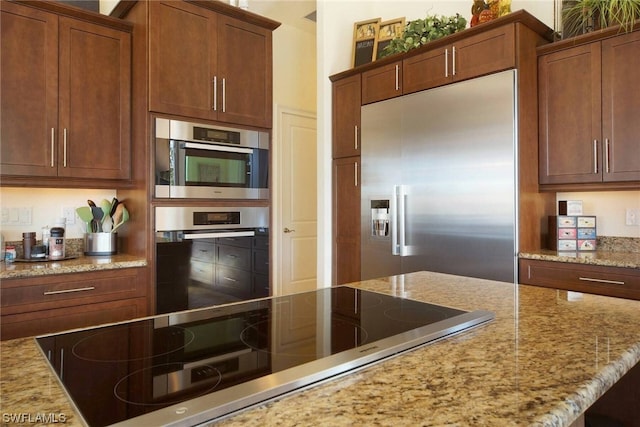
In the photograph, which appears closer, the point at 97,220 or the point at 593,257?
the point at 593,257

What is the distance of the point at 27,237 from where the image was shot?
241 centimetres

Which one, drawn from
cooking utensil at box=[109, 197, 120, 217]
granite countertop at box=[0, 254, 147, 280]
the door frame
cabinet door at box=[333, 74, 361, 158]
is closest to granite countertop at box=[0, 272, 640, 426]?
granite countertop at box=[0, 254, 147, 280]

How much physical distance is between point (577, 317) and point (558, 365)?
406mm

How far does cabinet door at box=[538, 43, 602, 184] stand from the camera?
253 cm

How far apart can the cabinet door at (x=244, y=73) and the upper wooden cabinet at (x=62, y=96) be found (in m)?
0.60

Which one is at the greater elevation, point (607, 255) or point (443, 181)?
point (443, 181)

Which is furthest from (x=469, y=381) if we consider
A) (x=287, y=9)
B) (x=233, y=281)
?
(x=287, y=9)

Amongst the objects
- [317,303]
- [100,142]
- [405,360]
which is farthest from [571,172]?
[100,142]

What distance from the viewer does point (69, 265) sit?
219cm

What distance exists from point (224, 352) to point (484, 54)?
2.61 meters

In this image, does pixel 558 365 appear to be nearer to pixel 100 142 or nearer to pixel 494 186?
pixel 494 186

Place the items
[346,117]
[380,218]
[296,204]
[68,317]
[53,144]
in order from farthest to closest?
[296,204]
[346,117]
[380,218]
[53,144]
[68,317]

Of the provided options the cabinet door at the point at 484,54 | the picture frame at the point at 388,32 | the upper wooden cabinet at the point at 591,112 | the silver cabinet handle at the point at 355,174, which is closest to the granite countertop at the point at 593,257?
the upper wooden cabinet at the point at 591,112

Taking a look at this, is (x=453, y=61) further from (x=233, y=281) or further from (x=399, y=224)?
(x=233, y=281)
